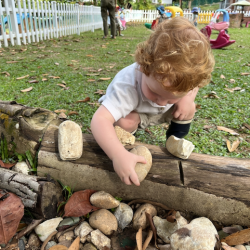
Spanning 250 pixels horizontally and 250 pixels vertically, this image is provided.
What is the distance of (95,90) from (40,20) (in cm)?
534

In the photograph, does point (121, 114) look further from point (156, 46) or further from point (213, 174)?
point (213, 174)

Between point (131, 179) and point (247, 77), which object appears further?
point (247, 77)

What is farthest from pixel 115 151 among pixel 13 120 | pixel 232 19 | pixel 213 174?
pixel 232 19

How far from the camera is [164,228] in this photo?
119cm

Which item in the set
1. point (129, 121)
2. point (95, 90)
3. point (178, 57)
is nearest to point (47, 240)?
point (129, 121)

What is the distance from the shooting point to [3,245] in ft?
3.68

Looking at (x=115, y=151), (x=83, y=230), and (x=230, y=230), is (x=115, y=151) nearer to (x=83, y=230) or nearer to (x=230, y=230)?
(x=83, y=230)

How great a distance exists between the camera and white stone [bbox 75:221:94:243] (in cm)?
117

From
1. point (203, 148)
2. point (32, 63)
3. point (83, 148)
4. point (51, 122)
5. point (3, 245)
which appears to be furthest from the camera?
point (32, 63)

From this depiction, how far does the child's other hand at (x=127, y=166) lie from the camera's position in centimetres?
120

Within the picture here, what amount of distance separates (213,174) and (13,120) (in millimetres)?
1278

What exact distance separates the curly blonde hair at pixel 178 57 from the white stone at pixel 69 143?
540 mm

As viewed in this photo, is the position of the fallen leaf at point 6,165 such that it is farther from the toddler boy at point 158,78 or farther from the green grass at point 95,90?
the green grass at point 95,90

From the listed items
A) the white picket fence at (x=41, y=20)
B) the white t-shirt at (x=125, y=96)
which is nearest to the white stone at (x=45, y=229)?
the white t-shirt at (x=125, y=96)
